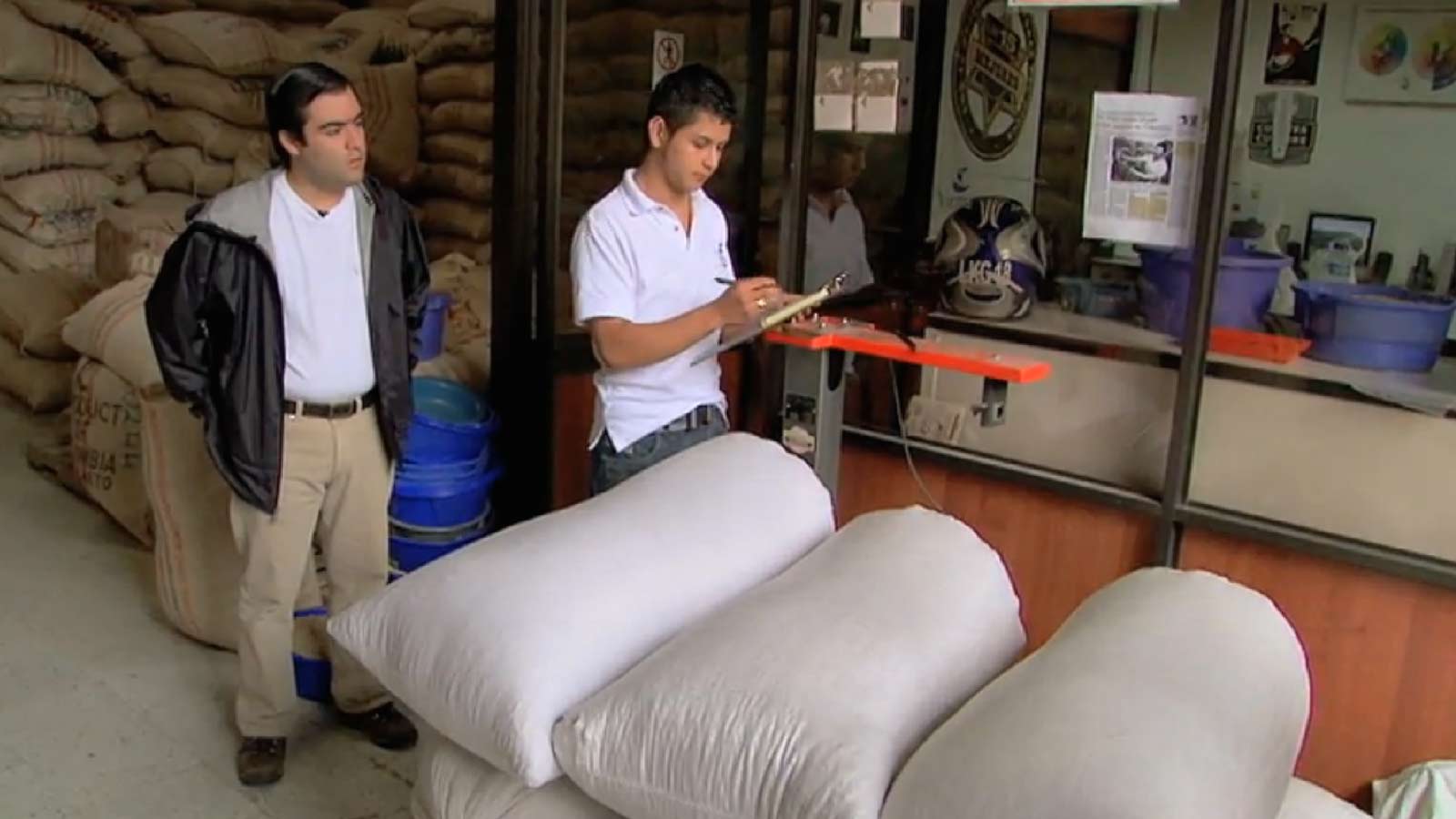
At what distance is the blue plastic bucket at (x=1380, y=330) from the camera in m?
2.46

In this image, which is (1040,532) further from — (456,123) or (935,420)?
(456,123)

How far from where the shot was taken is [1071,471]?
105 inches

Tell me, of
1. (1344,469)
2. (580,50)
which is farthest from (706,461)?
(580,50)

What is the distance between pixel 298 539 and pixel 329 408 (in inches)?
11.0

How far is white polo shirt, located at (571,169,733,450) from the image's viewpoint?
2.30m

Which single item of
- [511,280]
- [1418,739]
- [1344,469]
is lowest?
[1418,739]

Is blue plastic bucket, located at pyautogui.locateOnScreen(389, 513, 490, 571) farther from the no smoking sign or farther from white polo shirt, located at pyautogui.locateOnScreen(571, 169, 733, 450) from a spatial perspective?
the no smoking sign

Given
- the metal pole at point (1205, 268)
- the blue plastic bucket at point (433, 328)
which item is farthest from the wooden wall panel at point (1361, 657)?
the blue plastic bucket at point (433, 328)

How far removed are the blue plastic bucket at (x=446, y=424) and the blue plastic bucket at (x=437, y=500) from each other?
0.18 feet

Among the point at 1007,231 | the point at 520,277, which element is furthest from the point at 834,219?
the point at 520,277

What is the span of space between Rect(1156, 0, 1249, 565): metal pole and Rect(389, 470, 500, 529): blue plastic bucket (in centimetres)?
162

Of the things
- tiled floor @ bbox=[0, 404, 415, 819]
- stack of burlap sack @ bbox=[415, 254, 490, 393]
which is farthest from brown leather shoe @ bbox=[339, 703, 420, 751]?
stack of burlap sack @ bbox=[415, 254, 490, 393]

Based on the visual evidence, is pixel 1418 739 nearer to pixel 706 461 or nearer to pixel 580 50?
pixel 706 461

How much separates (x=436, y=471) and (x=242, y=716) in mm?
728
